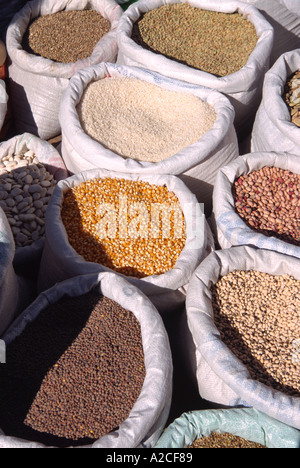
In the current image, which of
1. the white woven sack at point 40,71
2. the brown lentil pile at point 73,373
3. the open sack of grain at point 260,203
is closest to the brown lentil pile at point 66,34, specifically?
the white woven sack at point 40,71

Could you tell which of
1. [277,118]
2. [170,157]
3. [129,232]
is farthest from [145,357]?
[277,118]

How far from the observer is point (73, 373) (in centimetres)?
151

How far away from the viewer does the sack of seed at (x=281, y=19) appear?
9.17ft

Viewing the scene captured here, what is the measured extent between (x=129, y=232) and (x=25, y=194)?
638 millimetres

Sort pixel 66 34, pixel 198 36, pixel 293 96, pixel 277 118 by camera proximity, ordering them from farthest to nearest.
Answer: pixel 66 34 → pixel 198 36 → pixel 293 96 → pixel 277 118

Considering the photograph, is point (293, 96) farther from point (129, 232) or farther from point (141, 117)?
point (129, 232)

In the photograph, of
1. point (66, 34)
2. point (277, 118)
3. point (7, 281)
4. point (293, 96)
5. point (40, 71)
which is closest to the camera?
point (7, 281)

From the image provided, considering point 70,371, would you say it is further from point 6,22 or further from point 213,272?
point 6,22

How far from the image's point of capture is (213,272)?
1.75 m

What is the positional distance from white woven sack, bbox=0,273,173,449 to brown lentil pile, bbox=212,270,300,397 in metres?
0.25

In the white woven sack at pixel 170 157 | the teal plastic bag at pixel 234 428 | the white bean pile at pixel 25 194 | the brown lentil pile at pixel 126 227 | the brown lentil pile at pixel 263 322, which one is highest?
the white woven sack at pixel 170 157

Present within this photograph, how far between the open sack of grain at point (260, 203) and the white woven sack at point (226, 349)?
0.07m

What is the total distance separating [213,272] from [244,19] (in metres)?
1.65

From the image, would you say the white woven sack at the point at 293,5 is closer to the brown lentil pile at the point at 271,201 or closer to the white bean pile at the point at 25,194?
the brown lentil pile at the point at 271,201
